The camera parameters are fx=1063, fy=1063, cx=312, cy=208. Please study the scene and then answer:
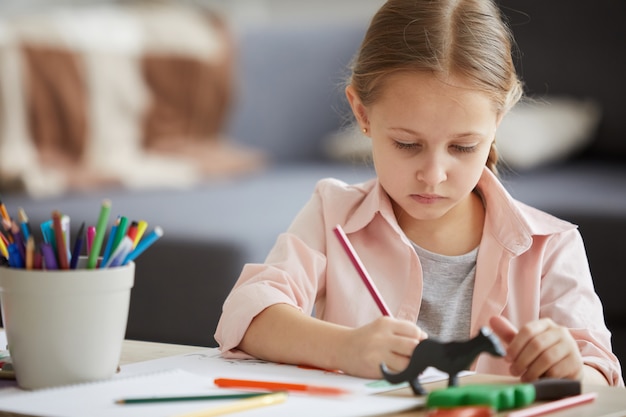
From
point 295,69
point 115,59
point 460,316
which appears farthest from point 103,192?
point 460,316

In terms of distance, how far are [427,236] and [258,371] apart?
37 centimetres

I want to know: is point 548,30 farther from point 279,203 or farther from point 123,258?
point 123,258

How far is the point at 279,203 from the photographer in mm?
2422

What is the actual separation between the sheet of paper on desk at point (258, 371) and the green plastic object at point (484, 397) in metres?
0.09

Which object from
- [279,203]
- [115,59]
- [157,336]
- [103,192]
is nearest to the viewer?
[157,336]

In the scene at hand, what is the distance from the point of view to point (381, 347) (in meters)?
0.96

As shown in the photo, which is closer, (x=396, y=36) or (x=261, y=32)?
(x=396, y=36)

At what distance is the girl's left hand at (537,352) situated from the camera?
0.96m

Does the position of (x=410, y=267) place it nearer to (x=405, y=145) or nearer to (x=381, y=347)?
(x=405, y=145)

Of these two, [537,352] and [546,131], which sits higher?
[546,131]

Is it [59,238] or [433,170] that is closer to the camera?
[59,238]

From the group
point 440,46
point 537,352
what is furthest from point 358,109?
point 537,352

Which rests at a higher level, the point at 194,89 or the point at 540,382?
the point at 194,89

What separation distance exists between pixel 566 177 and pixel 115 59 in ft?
4.08
